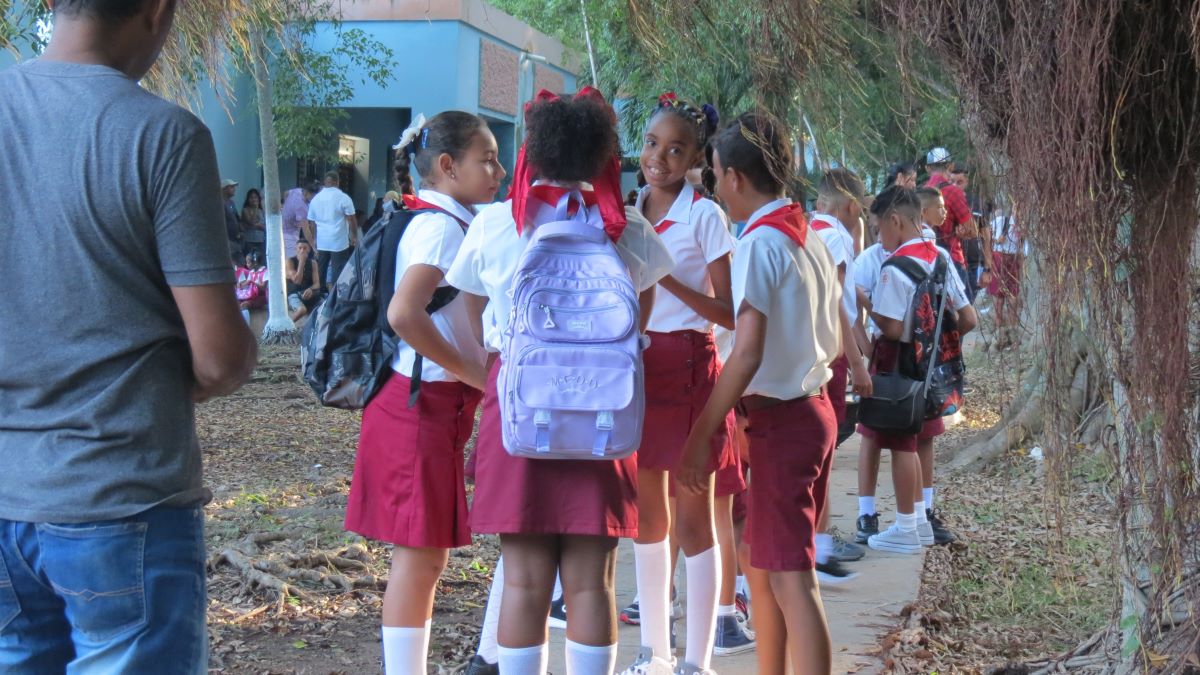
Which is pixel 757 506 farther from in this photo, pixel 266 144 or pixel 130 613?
pixel 266 144

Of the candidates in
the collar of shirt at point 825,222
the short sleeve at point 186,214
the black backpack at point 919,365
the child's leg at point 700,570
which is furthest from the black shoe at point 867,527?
the short sleeve at point 186,214

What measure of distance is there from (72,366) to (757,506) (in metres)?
1.97

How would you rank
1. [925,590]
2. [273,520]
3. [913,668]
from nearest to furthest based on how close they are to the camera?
[913,668], [925,590], [273,520]

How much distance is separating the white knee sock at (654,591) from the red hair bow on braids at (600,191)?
1.23 meters

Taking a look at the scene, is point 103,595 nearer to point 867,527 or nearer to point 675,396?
point 675,396

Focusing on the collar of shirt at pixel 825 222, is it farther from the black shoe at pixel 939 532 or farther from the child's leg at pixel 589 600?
the child's leg at pixel 589 600

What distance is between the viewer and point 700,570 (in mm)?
3830

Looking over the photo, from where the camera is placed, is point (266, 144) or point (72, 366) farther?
point (266, 144)

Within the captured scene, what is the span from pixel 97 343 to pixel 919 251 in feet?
14.7

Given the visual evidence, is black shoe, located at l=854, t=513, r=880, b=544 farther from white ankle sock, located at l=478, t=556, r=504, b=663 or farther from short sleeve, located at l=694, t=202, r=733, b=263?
white ankle sock, located at l=478, t=556, r=504, b=663

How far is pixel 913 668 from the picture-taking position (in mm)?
4312

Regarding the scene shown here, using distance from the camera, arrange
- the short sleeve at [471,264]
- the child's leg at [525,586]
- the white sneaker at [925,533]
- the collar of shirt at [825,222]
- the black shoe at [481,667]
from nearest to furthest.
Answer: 1. the child's leg at [525,586]
2. the short sleeve at [471,264]
3. the black shoe at [481,667]
4. the collar of shirt at [825,222]
5. the white sneaker at [925,533]

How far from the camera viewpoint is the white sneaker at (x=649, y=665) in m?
3.77

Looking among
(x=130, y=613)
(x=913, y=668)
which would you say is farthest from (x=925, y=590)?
(x=130, y=613)
